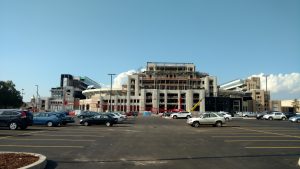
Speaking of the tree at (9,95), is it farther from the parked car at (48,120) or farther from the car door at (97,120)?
the car door at (97,120)

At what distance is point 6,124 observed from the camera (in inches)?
998

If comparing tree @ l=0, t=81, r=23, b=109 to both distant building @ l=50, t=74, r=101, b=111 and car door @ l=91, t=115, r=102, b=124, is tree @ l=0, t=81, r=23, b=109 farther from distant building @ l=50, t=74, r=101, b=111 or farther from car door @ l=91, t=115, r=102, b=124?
car door @ l=91, t=115, r=102, b=124

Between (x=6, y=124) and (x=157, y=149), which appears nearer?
(x=157, y=149)

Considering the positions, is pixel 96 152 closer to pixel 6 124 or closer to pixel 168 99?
pixel 6 124

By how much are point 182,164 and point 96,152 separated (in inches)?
167

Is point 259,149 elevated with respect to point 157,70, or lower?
lower

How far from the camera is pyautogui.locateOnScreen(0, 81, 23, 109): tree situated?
104m

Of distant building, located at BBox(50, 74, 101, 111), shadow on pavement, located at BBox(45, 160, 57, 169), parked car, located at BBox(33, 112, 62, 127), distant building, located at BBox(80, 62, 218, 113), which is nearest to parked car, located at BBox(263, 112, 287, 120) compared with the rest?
parked car, located at BBox(33, 112, 62, 127)

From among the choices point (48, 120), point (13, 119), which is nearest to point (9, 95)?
point (48, 120)

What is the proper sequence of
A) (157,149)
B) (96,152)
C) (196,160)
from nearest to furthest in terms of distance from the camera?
(196,160), (96,152), (157,149)

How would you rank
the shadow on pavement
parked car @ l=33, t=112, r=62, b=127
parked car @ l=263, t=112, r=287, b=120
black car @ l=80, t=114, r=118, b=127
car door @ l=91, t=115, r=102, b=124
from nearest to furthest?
the shadow on pavement
parked car @ l=33, t=112, r=62, b=127
black car @ l=80, t=114, r=118, b=127
car door @ l=91, t=115, r=102, b=124
parked car @ l=263, t=112, r=287, b=120

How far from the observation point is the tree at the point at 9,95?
340 feet

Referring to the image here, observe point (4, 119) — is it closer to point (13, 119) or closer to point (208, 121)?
point (13, 119)

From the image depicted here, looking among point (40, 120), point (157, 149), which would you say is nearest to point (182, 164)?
point (157, 149)
